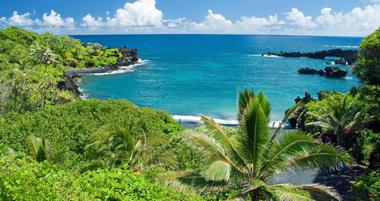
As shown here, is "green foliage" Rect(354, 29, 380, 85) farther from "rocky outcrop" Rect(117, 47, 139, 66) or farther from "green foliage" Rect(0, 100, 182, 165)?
"rocky outcrop" Rect(117, 47, 139, 66)

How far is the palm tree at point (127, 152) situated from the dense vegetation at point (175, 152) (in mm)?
37

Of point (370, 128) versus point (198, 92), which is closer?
point (370, 128)

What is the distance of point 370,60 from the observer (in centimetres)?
1567

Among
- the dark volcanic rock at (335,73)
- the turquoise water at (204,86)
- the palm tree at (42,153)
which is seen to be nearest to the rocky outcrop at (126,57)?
the turquoise water at (204,86)

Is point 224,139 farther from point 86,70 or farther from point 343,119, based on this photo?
point 86,70

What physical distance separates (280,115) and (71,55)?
4724 centimetres

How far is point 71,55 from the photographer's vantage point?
248 ft

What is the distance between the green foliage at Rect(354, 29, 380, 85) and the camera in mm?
15508

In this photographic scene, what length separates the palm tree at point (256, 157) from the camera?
10.5 metres

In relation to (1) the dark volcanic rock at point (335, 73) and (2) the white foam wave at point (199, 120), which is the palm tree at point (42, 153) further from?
(1) the dark volcanic rock at point (335, 73)

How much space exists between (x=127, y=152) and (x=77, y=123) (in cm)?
554

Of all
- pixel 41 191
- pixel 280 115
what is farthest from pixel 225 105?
pixel 41 191

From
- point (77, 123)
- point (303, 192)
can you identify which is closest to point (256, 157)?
point (303, 192)

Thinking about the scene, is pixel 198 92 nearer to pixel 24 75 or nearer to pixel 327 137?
pixel 24 75
